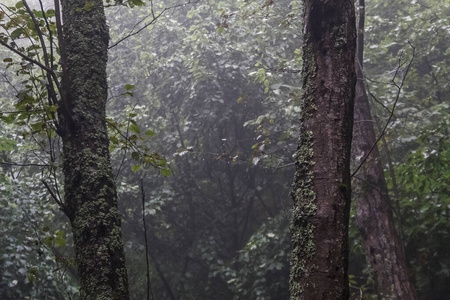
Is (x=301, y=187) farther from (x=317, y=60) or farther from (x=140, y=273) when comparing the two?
(x=140, y=273)

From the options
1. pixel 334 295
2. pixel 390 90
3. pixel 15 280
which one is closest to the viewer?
pixel 334 295

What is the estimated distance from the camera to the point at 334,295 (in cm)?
92

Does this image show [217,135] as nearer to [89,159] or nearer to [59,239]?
[59,239]

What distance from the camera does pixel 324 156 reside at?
1075 millimetres

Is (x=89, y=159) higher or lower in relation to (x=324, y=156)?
higher

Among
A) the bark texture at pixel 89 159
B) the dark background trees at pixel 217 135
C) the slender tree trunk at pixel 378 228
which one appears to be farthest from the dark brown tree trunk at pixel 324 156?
the dark background trees at pixel 217 135

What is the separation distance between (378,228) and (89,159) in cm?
262

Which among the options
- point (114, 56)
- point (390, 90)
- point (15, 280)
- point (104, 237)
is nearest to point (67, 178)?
point (104, 237)

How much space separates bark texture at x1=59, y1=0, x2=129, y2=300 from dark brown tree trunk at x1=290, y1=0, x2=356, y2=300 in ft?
1.73

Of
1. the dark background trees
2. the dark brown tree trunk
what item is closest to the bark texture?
the dark brown tree trunk

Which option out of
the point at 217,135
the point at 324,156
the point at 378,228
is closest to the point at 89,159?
the point at 324,156

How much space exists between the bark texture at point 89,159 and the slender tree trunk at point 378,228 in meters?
2.07

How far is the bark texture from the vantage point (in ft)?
3.96

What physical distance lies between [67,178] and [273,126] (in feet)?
18.2
